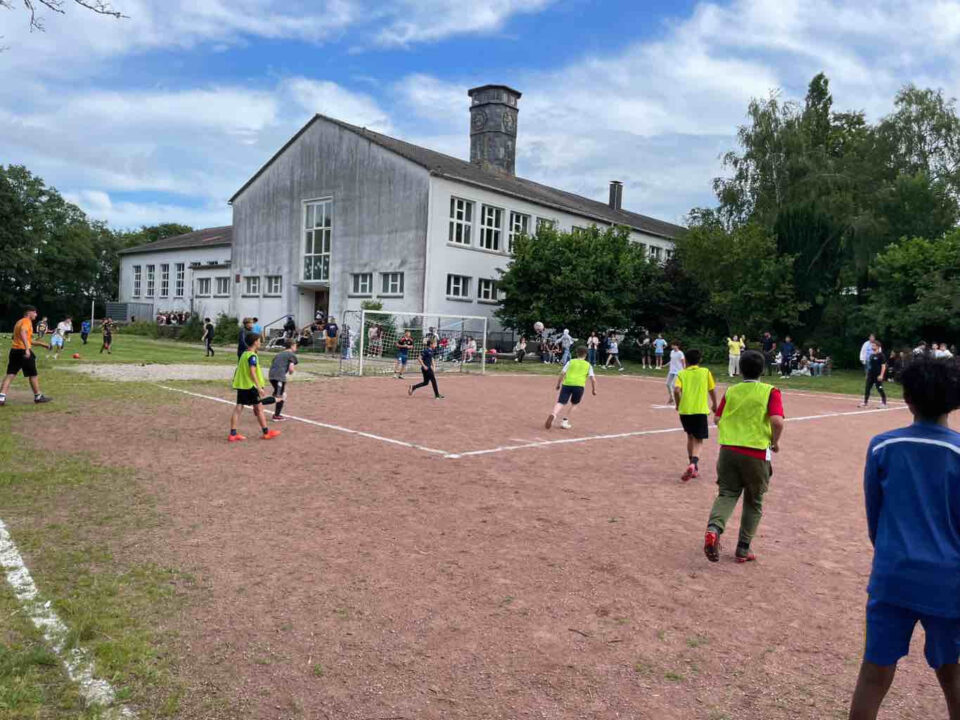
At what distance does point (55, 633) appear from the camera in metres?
4.15

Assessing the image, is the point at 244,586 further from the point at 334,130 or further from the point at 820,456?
the point at 334,130

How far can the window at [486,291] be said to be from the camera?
39.4m

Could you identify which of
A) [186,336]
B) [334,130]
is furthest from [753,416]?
[186,336]

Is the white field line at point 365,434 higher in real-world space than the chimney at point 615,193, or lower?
lower

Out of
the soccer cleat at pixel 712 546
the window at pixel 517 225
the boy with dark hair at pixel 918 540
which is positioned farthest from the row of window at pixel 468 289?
the boy with dark hair at pixel 918 540

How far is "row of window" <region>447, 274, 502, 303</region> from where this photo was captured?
37.8m

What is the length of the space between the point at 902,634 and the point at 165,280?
58100 mm

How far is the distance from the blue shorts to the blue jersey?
0.19ft

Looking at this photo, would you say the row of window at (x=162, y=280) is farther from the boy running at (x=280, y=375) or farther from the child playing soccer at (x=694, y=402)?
the child playing soccer at (x=694, y=402)

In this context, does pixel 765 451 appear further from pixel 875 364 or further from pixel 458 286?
pixel 458 286

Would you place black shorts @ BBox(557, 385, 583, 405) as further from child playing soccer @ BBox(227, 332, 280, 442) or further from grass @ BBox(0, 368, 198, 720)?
grass @ BBox(0, 368, 198, 720)

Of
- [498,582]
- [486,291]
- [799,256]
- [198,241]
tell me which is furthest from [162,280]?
[498,582]

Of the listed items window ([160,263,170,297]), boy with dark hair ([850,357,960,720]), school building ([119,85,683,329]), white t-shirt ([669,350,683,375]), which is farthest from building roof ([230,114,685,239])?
boy with dark hair ([850,357,960,720])

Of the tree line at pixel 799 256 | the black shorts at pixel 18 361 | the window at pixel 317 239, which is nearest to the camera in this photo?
the black shorts at pixel 18 361
